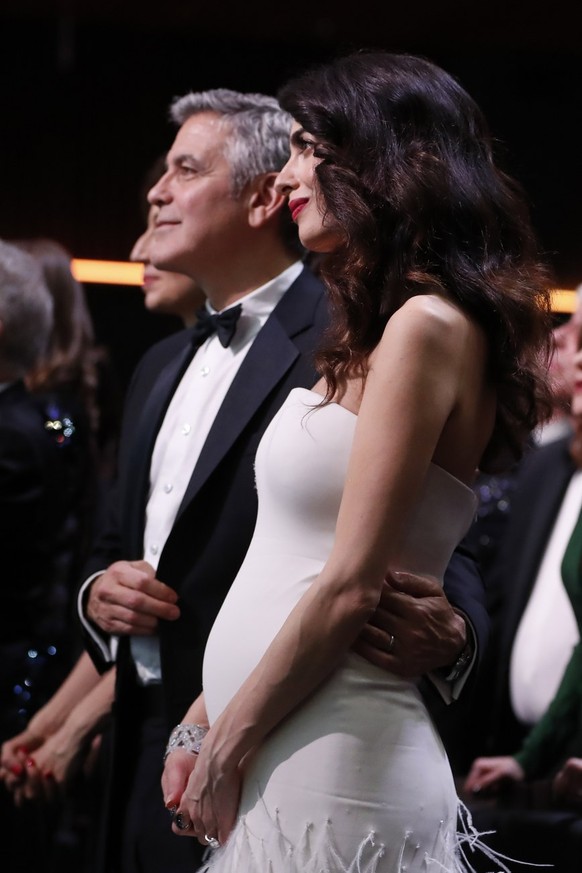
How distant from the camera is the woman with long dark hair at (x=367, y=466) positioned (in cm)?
157

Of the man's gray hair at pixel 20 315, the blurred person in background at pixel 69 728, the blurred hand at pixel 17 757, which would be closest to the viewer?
the blurred person in background at pixel 69 728

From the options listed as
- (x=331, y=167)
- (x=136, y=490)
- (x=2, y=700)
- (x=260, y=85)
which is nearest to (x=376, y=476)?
(x=331, y=167)

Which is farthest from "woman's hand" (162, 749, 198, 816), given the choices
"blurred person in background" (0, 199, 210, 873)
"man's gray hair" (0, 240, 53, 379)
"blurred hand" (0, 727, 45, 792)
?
"man's gray hair" (0, 240, 53, 379)

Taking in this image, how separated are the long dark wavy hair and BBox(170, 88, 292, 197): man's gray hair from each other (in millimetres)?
689

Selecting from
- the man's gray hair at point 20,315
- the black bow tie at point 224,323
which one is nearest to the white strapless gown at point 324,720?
the black bow tie at point 224,323

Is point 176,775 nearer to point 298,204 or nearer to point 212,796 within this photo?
point 212,796

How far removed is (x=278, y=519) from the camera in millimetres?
1689

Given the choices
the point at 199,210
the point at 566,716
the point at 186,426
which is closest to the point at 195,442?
the point at 186,426

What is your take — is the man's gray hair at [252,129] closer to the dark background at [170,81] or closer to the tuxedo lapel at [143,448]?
the tuxedo lapel at [143,448]

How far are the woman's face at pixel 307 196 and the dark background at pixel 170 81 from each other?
111 inches

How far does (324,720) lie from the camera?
159 centimetres

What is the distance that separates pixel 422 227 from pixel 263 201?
837 millimetres

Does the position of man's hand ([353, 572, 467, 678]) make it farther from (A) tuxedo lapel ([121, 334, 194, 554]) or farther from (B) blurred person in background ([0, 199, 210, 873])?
(B) blurred person in background ([0, 199, 210, 873])

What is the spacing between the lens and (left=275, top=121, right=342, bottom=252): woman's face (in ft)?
5.81
